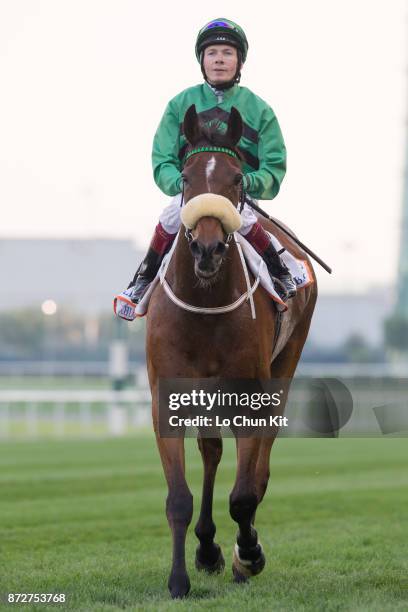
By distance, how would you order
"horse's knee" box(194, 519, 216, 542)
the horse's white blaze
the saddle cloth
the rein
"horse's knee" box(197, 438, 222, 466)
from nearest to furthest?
1. the horse's white blaze
2. the rein
3. the saddle cloth
4. "horse's knee" box(194, 519, 216, 542)
5. "horse's knee" box(197, 438, 222, 466)

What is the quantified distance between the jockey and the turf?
1.38 meters

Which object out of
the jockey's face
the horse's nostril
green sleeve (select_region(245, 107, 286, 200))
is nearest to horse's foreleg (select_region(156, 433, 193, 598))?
the horse's nostril

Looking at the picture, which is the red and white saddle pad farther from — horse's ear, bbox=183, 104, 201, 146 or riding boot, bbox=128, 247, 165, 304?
horse's ear, bbox=183, 104, 201, 146

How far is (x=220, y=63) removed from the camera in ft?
18.5

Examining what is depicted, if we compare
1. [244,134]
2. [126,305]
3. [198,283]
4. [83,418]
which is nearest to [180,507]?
[198,283]

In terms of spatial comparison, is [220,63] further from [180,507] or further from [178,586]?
[178,586]

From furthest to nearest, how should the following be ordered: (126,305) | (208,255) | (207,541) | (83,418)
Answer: (83,418), (207,541), (126,305), (208,255)

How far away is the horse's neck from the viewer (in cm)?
513

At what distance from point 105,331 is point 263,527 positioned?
4531 centimetres

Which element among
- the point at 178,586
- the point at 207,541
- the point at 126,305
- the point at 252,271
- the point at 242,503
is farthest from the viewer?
the point at 207,541

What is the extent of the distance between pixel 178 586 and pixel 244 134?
2.24 meters

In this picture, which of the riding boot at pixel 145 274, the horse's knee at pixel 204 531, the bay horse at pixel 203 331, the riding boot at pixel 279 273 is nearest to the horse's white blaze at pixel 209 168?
the bay horse at pixel 203 331

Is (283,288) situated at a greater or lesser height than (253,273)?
lesser

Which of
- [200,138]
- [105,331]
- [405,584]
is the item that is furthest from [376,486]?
[105,331]
